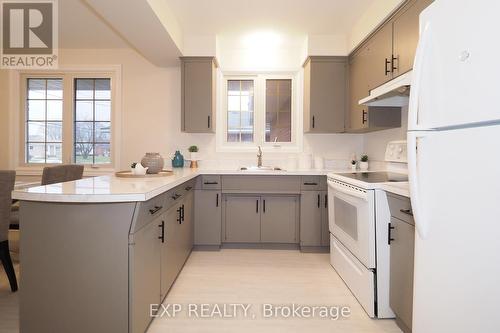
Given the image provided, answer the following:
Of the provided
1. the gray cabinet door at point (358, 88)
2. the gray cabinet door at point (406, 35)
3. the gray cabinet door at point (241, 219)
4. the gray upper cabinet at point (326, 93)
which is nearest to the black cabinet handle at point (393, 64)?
the gray cabinet door at point (406, 35)

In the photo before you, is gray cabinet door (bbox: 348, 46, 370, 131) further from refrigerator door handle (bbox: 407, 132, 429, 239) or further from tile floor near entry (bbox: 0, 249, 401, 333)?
refrigerator door handle (bbox: 407, 132, 429, 239)

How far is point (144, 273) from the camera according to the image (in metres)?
1.60

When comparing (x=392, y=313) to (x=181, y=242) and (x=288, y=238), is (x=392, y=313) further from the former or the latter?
(x=181, y=242)

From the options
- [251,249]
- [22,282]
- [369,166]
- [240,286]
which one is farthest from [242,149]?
[22,282]

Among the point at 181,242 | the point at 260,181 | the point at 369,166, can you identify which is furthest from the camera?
the point at 369,166

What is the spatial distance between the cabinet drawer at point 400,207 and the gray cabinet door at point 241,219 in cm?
167

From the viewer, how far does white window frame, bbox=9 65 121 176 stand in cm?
376

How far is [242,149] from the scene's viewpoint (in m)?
3.83

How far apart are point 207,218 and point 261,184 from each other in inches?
28.1

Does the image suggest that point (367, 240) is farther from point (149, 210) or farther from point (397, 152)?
point (149, 210)

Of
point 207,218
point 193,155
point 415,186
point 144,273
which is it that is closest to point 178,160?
point 193,155

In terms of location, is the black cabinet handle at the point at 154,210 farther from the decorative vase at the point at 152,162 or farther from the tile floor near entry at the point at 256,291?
the tile floor near entry at the point at 256,291

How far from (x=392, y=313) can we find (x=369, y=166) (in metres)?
1.92

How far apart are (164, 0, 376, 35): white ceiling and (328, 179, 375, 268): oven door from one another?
1663 millimetres
